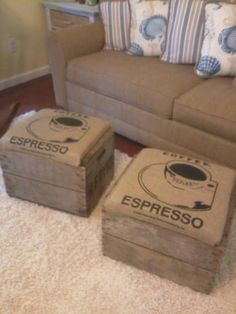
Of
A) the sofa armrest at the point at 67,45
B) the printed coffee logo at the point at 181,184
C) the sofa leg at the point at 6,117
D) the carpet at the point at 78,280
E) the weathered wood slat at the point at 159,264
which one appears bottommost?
the carpet at the point at 78,280

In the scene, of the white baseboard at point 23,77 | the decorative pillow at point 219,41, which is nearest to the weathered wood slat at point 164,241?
the decorative pillow at point 219,41

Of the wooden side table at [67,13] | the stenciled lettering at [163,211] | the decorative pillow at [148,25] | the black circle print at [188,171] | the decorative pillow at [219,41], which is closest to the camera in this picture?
the stenciled lettering at [163,211]

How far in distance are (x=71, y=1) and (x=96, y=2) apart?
357 millimetres

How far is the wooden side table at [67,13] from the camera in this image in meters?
2.74

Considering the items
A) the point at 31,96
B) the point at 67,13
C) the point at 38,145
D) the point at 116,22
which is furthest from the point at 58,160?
the point at 67,13

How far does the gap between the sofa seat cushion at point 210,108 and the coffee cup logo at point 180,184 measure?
0.36 metres

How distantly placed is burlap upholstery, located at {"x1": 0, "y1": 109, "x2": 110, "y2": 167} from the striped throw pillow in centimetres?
81

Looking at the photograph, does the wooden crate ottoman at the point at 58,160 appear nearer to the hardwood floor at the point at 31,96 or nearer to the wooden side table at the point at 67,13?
the hardwood floor at the point at 31,96

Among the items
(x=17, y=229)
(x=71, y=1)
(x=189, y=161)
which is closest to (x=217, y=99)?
(x=189, y=161)

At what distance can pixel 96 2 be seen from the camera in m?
2.83

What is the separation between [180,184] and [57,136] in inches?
25.1

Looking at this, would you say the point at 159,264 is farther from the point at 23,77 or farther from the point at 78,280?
the point at 23,77

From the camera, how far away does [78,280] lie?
4.37ft

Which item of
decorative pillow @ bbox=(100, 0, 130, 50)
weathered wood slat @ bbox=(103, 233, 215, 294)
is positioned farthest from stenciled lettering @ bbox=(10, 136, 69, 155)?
decorative pillow @ bbox=(100, 0, 130, 50)
